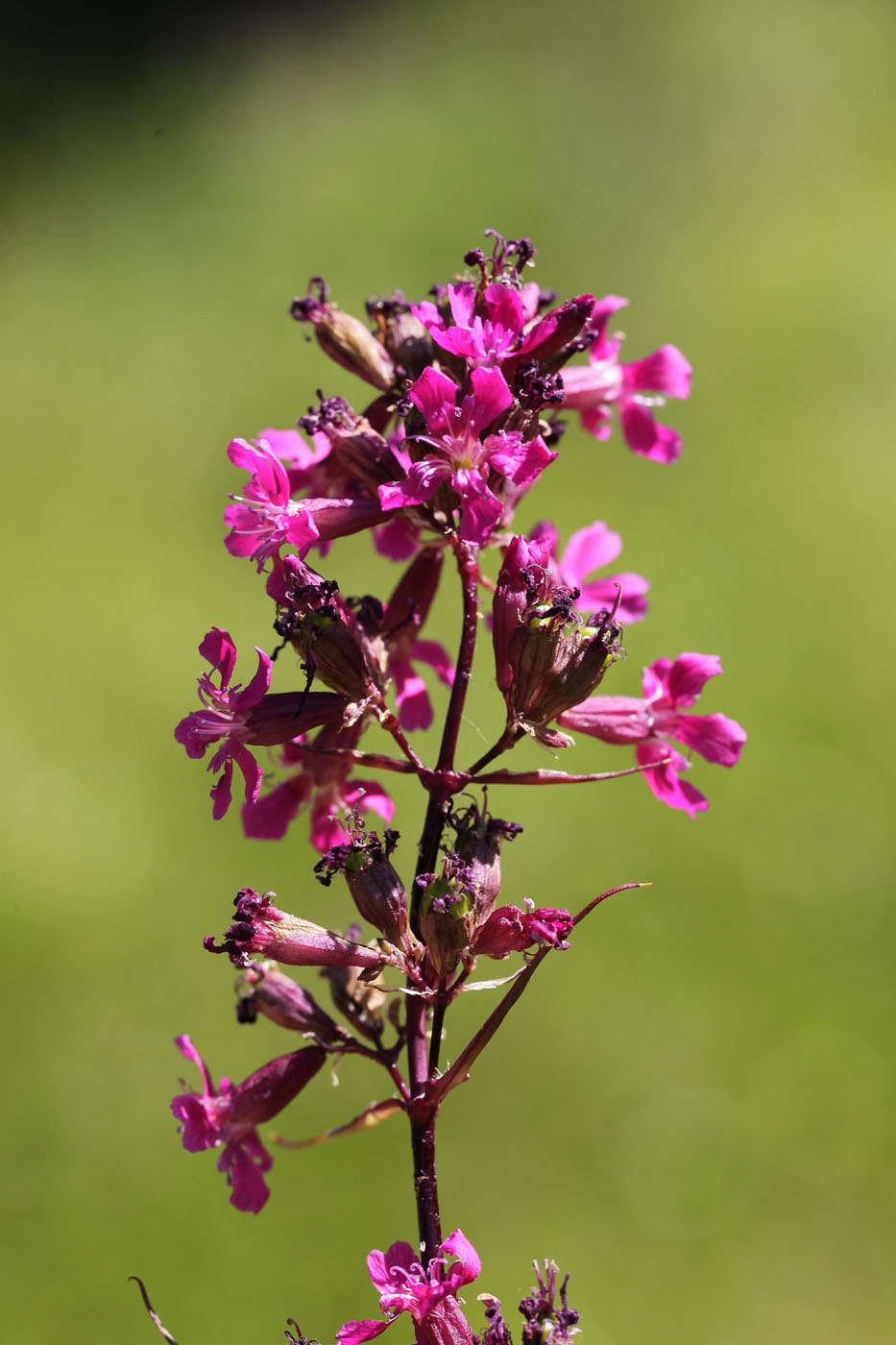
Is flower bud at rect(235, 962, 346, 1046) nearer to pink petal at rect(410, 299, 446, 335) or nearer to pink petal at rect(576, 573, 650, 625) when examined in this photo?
pink petal at rect(576, 573, 650, 625)

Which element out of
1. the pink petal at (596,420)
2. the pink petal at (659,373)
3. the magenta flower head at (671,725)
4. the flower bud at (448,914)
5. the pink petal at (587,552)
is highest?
the pink petal at (659,373)

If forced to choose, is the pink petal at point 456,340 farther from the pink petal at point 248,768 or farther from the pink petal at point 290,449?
the pink petal at point 248,768

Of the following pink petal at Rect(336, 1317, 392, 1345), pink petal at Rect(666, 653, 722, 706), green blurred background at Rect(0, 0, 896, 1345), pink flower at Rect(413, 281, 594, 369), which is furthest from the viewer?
green blurred background at Rect(0, 0, 896, 1345)

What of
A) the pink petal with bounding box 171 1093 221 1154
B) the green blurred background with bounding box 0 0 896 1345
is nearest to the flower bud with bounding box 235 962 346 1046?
the pink petal with bounding box 171 1093 221 1154

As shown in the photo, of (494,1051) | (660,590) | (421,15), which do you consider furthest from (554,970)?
(421,15)

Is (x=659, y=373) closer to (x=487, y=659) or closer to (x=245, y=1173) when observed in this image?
(x=245, y=1173)

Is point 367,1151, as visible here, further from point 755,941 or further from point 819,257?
point 819,257

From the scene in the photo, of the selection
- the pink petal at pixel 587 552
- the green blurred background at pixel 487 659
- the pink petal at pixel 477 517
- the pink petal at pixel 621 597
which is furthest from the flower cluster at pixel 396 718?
the green blurred background at pixel 487 659
